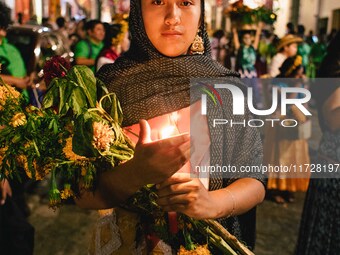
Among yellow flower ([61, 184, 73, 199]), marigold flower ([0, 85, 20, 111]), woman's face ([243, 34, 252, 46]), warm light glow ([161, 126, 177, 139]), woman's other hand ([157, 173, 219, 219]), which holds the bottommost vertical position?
woman's face ([243, 34, 252, 46])

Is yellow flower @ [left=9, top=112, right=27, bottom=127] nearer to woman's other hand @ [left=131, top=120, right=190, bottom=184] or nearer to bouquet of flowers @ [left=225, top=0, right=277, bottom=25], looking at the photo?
woman's other hand @ [left=131, top=120, right=190, bottom=184]

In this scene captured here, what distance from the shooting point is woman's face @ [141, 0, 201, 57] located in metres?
1.67

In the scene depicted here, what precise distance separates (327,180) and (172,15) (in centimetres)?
188

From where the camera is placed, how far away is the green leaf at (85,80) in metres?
1.55

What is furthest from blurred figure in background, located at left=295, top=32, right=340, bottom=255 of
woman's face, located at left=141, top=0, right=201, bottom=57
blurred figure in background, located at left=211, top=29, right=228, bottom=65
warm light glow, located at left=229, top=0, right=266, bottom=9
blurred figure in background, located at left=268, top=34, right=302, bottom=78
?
blurred figure in background, located at left=211, top=29, right=228, bottom=65

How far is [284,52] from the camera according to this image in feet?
24.0

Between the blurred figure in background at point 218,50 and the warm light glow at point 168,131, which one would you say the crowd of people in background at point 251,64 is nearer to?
the blurred figure in background at point 218,50

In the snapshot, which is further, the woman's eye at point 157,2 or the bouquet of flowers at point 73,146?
the woman's eye at point 157,2

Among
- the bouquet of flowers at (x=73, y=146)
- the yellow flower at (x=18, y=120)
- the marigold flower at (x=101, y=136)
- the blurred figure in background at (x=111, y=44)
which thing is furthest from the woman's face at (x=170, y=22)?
the blurred figure in background at (x=111, y=44)

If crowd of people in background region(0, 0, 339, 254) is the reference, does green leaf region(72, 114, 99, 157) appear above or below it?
above

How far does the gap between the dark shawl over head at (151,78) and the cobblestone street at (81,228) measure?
266 centimetres

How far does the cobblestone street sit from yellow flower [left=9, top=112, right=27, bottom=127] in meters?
2.74

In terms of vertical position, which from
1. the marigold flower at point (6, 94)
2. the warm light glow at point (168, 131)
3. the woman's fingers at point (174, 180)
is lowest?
the woman's fingers at point (174, 180)

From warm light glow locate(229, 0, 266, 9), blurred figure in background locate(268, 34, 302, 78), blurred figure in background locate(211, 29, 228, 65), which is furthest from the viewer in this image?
blurred figure in background locate(211, 29, 228, 65)
